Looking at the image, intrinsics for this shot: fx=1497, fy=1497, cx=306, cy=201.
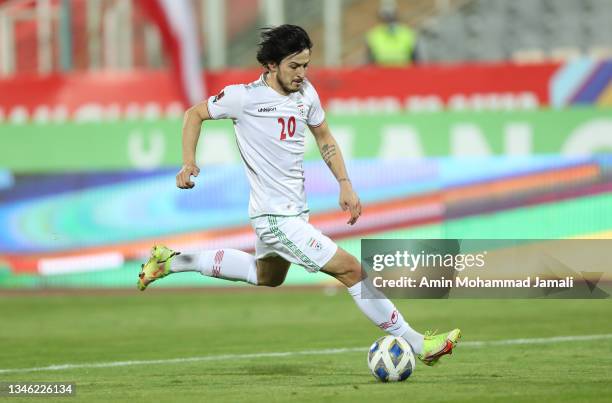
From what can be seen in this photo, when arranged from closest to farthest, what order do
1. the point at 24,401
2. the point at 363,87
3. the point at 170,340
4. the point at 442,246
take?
the point at 24,401 < the point at 442,246 < the point at 170,340 < the point at 363,87

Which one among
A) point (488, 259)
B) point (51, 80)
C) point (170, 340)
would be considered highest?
point (51, 80)

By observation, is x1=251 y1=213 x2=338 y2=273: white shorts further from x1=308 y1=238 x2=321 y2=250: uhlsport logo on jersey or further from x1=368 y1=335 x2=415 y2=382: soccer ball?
x1=368 y1=335 x2=415 y2=382: soccer ball

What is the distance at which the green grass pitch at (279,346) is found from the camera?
29.6 feet

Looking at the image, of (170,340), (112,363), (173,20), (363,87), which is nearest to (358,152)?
(363,87)

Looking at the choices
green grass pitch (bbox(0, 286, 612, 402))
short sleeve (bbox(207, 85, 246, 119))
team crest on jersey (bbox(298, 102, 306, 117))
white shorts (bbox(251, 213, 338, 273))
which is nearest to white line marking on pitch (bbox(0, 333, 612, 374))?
green grass pitch (bbox(0, 286, 612, 402))

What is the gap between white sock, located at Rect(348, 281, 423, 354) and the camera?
31.0 ft

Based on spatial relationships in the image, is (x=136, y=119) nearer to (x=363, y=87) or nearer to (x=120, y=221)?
(x=120, y=221)

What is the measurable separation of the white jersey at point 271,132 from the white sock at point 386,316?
0.71m

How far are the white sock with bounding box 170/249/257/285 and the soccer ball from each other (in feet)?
3.84

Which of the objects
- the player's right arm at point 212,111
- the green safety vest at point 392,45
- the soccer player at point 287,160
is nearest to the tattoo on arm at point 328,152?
the soccer player at point 287,160

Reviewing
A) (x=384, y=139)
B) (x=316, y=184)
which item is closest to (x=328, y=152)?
(x=316, y=184)

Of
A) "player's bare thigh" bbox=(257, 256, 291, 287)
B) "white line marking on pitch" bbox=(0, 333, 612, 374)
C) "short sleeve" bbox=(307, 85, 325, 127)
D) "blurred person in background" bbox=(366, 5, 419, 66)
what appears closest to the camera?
"short sleeve" bbox=(307, 85, 325, 127)

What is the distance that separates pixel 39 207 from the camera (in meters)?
17.6

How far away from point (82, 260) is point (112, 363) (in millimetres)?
6752
